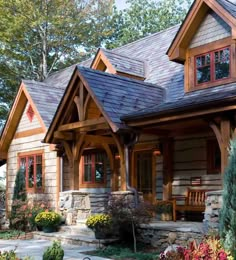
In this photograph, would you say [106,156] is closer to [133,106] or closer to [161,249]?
[133,106]

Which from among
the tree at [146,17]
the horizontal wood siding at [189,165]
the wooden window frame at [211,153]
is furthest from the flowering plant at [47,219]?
the tree at [146,17]

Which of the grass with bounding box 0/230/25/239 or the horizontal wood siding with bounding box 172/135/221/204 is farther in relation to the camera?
the grass with bounding box 0/230/25/239

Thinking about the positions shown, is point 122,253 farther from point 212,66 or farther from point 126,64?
point 126,64

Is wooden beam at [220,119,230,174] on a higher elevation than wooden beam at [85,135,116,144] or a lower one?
lower

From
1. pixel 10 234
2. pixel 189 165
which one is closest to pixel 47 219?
pixel 10 234

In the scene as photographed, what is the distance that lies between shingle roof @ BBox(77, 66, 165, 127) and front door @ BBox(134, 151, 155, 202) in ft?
6.58

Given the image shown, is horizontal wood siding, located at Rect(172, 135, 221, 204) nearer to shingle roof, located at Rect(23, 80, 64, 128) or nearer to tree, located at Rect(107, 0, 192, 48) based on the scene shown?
shingle roof, located at Rect(23, 80, 64, 128)

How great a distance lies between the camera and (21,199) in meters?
15.2

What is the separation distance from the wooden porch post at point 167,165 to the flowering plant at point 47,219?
128 inches

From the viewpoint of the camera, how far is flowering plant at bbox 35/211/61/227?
12633mm

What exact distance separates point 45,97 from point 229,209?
1099cm

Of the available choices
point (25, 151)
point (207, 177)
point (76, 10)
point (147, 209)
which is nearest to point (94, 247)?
point (147, 209)

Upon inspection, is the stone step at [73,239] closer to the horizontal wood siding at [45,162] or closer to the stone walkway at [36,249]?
the stone walkway at [36,249]

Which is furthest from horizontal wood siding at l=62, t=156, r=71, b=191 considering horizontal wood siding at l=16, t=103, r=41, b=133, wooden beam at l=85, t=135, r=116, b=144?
wooden beam at l=85, t=135, r=116, b=144
